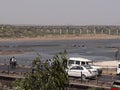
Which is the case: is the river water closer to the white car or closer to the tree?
the white car

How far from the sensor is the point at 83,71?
34.3 metres

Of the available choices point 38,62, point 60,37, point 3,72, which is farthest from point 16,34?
point 38,62

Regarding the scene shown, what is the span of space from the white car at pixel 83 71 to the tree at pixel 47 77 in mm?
19649

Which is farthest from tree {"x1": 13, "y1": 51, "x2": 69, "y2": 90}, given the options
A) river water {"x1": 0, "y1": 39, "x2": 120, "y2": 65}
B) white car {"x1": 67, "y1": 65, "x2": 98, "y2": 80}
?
river water {"x1": 0, "y1": 39, "x2": 120, "y2": 65}

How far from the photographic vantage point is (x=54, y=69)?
14188 millimetres

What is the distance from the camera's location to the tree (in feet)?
45.4

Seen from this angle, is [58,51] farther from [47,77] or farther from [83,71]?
[47,77]

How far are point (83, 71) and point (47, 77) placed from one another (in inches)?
805

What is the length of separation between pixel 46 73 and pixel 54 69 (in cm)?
32

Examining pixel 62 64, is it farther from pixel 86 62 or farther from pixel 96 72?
pixel 86 62

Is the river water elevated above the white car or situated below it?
below

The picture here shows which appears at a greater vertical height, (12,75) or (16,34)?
(12,75)

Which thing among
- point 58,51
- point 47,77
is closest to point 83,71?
point 47,77

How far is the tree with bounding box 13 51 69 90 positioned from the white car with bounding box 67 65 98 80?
1965cm
